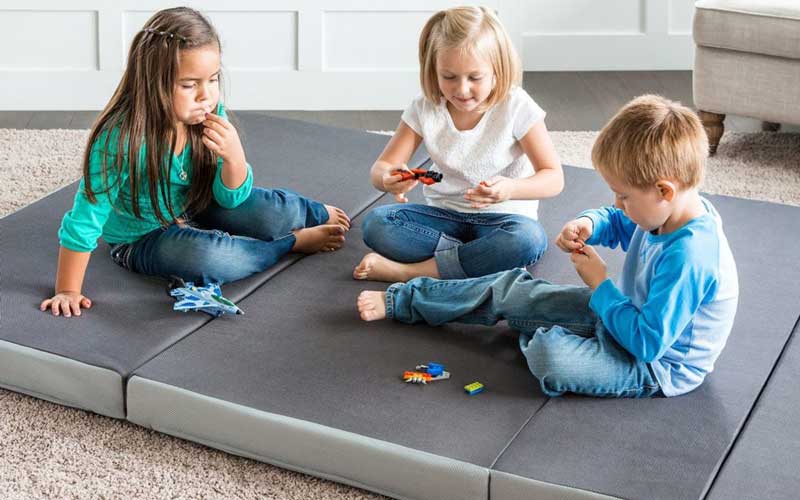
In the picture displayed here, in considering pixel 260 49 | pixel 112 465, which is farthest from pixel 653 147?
pixel 260 49

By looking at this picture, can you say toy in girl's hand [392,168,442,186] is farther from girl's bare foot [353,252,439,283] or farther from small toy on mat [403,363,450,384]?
small toy on mat [403,363,450,384]

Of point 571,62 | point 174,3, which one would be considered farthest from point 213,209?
point 571,62

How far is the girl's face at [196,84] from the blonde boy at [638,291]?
541 mm

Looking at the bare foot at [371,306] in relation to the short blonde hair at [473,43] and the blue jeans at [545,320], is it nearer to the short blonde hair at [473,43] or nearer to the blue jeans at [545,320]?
the blue jeans at [545,320]

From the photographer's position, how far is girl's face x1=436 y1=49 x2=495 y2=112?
199cm

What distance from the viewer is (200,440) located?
1769mm

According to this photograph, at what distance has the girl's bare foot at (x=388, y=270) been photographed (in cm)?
215

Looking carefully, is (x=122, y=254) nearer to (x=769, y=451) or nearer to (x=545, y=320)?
(x=545, y=320)

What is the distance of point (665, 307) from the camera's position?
1621 mm

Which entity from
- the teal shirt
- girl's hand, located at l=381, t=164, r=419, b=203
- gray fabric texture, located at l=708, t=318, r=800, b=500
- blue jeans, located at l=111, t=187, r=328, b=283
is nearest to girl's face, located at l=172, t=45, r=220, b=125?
the teal shirt

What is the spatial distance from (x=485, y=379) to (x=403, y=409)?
165mm

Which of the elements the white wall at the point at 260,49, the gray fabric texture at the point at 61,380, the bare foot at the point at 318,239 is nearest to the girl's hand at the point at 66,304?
the gray fabric texture at the point at 61,380

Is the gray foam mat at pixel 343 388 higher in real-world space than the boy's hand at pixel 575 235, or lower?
lower

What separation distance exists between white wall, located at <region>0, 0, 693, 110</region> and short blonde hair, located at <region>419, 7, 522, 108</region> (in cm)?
159
